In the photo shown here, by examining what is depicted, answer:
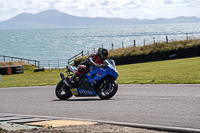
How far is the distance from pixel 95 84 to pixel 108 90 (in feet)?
1.77

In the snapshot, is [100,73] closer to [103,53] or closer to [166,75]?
[103,53]

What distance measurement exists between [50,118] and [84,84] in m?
3.19

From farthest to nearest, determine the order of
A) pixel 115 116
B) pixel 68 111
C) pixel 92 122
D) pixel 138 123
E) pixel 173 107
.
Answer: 1. pixel 68 111
2. pixel 173 107
3. pixel 115 116
4. pixel 92 122
5. pixel 138 123

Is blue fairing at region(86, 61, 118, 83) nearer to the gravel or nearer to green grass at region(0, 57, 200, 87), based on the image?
the gravel

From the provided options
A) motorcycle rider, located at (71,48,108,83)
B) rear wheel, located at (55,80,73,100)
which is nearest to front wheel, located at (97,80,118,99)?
motorcycle rider, located at (71,48,108,83)

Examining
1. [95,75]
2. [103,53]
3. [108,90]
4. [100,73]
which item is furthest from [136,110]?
[103,53]

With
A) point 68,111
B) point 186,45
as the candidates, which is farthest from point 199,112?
point 186,45

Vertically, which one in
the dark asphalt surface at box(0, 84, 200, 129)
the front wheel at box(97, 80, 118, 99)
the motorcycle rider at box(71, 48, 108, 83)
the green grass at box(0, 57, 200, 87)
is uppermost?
the motorcycle rider at box(71, 48, 108, 83)

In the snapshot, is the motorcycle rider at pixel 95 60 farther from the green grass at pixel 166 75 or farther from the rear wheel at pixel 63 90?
the green grass at pixel 166 75

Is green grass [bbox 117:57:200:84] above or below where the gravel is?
below

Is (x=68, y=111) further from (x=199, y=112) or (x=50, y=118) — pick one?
(x=199, y=112)

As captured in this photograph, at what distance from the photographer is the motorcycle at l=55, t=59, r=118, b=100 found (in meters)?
10.4

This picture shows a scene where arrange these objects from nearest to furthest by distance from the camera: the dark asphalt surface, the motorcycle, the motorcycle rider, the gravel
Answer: the gravel, the dark asphalt surface, the motorcycle, the motorcycle rider

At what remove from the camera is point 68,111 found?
8977 millimetres
